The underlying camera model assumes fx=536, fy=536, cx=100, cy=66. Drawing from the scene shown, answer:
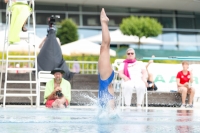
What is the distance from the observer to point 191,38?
35375 millimetres

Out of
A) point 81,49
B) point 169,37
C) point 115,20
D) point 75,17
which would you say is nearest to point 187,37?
point 169,37

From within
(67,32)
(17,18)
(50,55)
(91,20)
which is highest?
(91,20)

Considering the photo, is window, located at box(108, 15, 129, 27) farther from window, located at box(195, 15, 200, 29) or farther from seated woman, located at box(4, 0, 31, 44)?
seated woman, located at box(4, 0, 31, 44)

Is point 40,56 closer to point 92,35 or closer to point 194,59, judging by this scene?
point 194,59

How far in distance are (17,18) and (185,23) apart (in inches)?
1106

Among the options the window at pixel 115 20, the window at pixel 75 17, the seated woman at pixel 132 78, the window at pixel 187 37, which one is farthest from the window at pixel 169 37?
the seated woman at pixel 132 78

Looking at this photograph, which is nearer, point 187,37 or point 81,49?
point 81,49

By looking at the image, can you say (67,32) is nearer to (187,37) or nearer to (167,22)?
(167,22)

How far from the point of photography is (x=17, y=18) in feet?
31.6

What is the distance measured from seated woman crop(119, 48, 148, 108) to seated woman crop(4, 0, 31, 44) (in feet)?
8.41

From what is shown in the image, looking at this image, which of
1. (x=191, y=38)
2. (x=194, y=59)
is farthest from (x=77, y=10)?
(x=194, y=59)

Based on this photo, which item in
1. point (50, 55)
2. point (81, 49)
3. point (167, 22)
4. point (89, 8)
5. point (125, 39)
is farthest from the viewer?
point (167, 22)

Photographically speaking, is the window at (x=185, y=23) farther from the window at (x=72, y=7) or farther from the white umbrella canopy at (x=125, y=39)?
the window at (x=72, y=7)

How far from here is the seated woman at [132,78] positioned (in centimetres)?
1114
